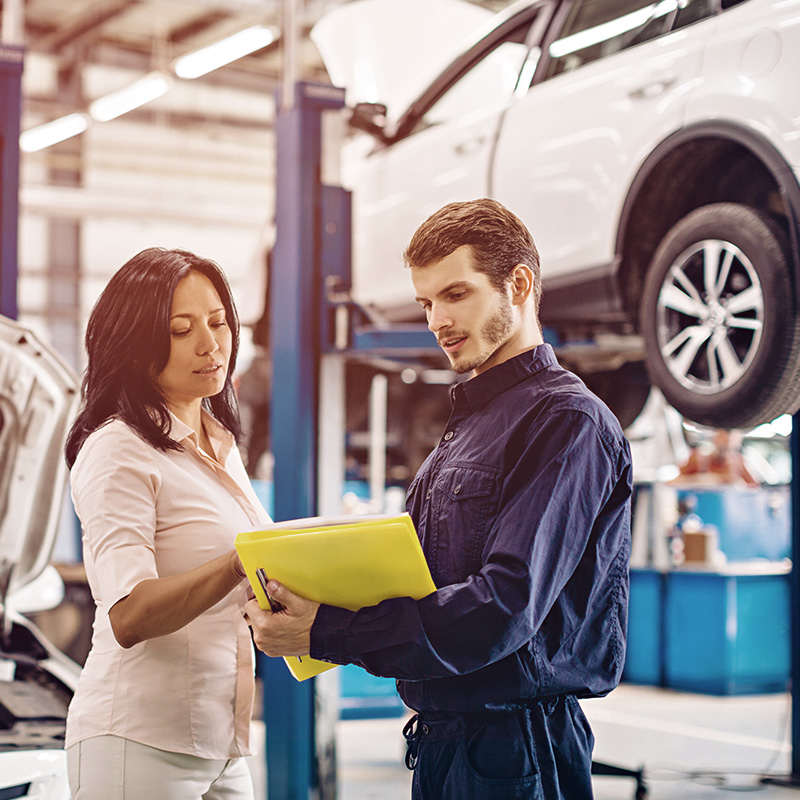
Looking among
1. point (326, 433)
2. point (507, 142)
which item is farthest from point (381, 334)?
point (507, 142)

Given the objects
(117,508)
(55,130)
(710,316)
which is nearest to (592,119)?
(710,316)

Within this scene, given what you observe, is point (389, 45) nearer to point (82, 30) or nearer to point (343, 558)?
point (343, 558)

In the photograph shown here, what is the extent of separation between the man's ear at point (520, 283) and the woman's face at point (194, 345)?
0.52 metres

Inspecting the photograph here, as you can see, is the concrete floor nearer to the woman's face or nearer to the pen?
the woman's face

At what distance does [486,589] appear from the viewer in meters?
1.38

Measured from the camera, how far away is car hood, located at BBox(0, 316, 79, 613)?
2930mm

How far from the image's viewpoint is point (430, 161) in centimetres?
427

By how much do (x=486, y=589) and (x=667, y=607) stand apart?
6665 mm

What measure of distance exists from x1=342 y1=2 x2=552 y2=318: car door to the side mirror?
11 cm

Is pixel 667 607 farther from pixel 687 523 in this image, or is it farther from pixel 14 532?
pixel 14 532

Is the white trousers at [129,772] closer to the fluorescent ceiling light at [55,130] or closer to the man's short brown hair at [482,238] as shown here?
the man's short brown hair at [482,238]

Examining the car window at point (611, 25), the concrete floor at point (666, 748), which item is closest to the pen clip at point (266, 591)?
the car window at point (611, 25)

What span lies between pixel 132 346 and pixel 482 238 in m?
0.60

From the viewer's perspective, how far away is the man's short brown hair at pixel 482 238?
5.14 feet
